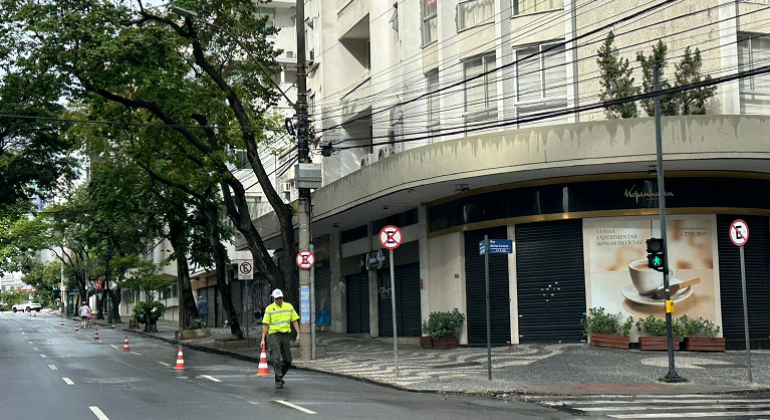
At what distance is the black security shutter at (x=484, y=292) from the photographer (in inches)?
1011

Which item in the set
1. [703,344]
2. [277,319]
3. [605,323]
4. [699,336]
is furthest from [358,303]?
[277,319]

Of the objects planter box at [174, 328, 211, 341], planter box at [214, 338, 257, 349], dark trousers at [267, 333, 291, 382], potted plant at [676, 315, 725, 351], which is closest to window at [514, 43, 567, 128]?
potted plant at [676, 315, 725, 351]

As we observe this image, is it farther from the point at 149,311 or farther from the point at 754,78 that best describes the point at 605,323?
the point at 149,311

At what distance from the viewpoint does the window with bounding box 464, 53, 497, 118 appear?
25.8 meters

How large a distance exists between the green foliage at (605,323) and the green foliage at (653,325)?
0.91ft

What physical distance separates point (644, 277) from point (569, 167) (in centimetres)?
360

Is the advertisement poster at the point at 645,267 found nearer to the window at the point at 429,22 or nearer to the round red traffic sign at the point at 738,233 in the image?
the round red traffic sign at the point at 738,233

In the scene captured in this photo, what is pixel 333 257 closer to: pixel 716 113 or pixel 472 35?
pixel 472 35

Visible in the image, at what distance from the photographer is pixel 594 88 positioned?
24219 millimetres

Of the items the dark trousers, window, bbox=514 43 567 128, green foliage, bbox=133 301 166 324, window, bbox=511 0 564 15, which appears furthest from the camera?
green foliage, bbox=133 301 166 324

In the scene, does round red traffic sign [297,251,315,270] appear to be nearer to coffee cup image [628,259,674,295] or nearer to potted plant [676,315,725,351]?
coffee cup image [628,259,674,295]

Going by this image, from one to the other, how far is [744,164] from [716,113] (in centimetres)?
160

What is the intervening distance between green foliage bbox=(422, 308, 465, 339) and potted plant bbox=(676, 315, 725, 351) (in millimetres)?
6157

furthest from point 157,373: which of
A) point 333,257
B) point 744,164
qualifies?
point 333,257
